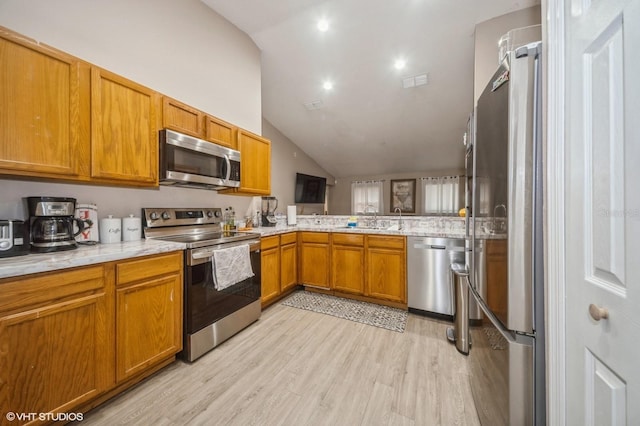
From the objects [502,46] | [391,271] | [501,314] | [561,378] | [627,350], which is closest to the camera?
[627,350]

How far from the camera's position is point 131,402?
1.41 metres

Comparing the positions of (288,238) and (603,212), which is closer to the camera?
(603,212)

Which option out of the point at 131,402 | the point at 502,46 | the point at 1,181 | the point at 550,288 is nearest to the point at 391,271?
the point at 550,288

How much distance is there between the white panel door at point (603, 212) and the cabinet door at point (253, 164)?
2.57 meters

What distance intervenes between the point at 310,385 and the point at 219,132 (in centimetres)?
238

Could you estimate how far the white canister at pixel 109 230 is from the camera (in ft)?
5.61

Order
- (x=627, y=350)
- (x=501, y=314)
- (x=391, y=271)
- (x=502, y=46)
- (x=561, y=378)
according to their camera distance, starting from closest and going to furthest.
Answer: (x=627, y=350)
(x=561, y=378)
(x=501, y=314)
(x=502, y=46)
(x=391, y=271)

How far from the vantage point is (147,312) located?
1.52 m

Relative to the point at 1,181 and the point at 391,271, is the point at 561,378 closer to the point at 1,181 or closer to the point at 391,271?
the point at 391,271

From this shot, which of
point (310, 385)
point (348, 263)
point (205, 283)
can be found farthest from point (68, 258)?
point (348, 263)

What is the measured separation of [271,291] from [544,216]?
8.23ft

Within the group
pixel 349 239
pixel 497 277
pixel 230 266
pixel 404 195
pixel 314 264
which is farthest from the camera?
pixel 404 195

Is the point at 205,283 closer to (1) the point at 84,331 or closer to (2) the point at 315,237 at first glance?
(1) the point at 84,331

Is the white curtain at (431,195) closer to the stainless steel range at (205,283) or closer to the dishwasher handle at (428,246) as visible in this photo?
the dishwasher handle at (428,246)
